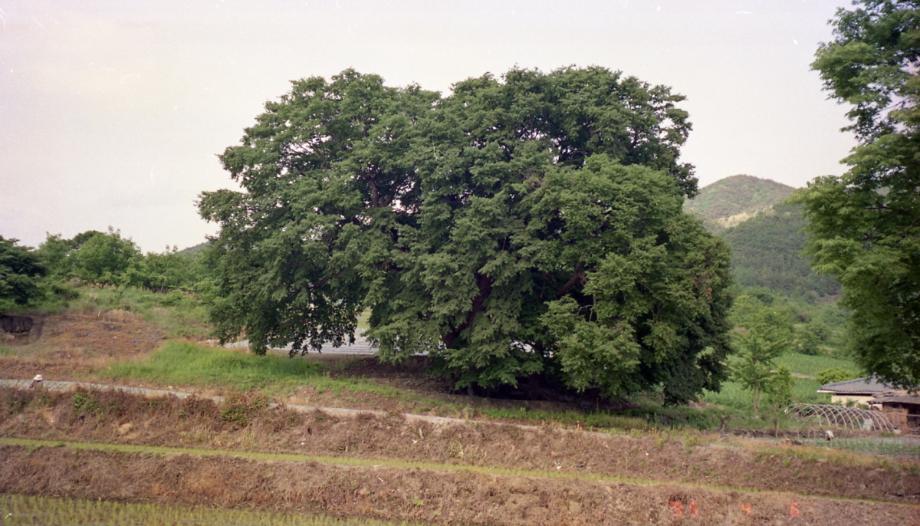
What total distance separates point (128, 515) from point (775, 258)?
280 feet

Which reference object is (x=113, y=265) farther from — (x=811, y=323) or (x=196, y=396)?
(x=811, y=323)

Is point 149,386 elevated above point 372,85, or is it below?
below

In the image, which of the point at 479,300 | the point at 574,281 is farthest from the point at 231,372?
the point at 574,281

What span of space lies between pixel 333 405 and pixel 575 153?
12.9m

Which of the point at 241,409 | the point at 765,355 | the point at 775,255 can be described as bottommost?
the point at 241,409

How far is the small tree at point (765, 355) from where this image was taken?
84.6ft

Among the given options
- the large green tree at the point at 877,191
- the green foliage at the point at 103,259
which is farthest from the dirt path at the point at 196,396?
the green foliage at the point at 103,259

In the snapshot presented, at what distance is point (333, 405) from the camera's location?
78.5 feet

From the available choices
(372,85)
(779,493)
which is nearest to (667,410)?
(779,493)

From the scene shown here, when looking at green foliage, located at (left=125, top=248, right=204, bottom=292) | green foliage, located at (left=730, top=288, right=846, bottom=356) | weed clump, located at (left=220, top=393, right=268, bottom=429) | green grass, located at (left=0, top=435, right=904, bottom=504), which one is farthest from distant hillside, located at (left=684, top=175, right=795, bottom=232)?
weed clump, located at (left=220, top=393, right=268, bottom=429)

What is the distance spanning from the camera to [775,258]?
Result: 85312 mm

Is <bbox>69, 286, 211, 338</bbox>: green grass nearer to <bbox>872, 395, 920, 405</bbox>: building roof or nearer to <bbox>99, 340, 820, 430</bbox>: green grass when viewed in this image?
<bbox>99, 340, 820, 430</bbox>: green grass

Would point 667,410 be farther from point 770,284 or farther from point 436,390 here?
point 770,284

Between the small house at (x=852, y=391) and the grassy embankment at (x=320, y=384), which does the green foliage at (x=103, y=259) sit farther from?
the small house at (x=852, y=391)
